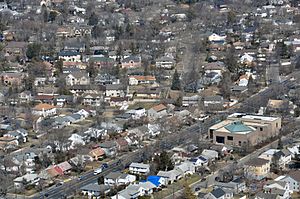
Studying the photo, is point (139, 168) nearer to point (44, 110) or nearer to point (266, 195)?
point (266, 195)

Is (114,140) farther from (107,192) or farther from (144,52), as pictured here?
(144,52)

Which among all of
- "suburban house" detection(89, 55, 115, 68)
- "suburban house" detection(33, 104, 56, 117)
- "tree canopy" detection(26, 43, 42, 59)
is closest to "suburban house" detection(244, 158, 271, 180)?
"suburban house" detection(33, 104, 56, 117)

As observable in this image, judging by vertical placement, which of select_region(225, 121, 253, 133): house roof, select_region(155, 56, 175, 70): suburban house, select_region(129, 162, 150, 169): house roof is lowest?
select_region(129, 162, 150, 169): house roof

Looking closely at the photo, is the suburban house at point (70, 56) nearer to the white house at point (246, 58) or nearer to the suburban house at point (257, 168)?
the white house at point (246, 58)

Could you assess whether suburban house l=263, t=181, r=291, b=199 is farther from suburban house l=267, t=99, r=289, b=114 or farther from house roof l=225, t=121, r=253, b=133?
suburban house l=267, t=99, r=289, b=114

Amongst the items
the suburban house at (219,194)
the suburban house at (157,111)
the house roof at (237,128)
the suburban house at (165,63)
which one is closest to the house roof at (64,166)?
the suburban house at (219,194)

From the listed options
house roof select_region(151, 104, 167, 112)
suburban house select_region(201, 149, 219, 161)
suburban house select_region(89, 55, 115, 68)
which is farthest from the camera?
suburban house select_region(89, 55, 115, 68)

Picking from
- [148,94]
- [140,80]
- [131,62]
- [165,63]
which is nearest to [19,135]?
[148,94]
